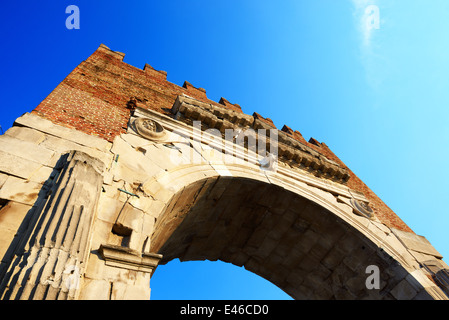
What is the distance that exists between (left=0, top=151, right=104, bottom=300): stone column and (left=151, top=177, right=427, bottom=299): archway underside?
95.2 inches

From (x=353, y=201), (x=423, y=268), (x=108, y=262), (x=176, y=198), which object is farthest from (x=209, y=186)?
(x=423, y=268)

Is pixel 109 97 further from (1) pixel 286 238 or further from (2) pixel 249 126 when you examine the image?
(1) pixel 286 238

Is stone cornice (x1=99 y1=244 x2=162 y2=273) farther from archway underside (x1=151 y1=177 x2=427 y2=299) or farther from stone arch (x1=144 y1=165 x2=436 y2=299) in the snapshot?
archway underside (x1=151 y1=177 x2=427 y2=299)

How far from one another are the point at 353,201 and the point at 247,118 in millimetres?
3014

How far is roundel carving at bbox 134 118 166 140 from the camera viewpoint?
572cm

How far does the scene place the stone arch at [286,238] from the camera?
6.10m

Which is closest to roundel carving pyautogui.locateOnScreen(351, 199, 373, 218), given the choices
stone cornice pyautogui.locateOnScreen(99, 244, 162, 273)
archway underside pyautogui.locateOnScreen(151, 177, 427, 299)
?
archway underside pyautogui.locateOnScreen(151, 177, 427, 299)

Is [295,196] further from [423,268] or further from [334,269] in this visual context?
[423,268]

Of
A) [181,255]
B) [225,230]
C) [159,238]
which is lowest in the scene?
[159,238]

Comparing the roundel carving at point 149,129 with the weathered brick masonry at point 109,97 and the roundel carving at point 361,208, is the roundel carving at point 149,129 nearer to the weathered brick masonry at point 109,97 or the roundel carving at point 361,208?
the weathered brick masonry at point 109,97

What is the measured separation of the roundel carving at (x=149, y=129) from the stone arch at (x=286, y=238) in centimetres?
92

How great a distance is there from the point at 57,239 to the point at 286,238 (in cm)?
509

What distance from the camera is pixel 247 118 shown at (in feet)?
26.2
